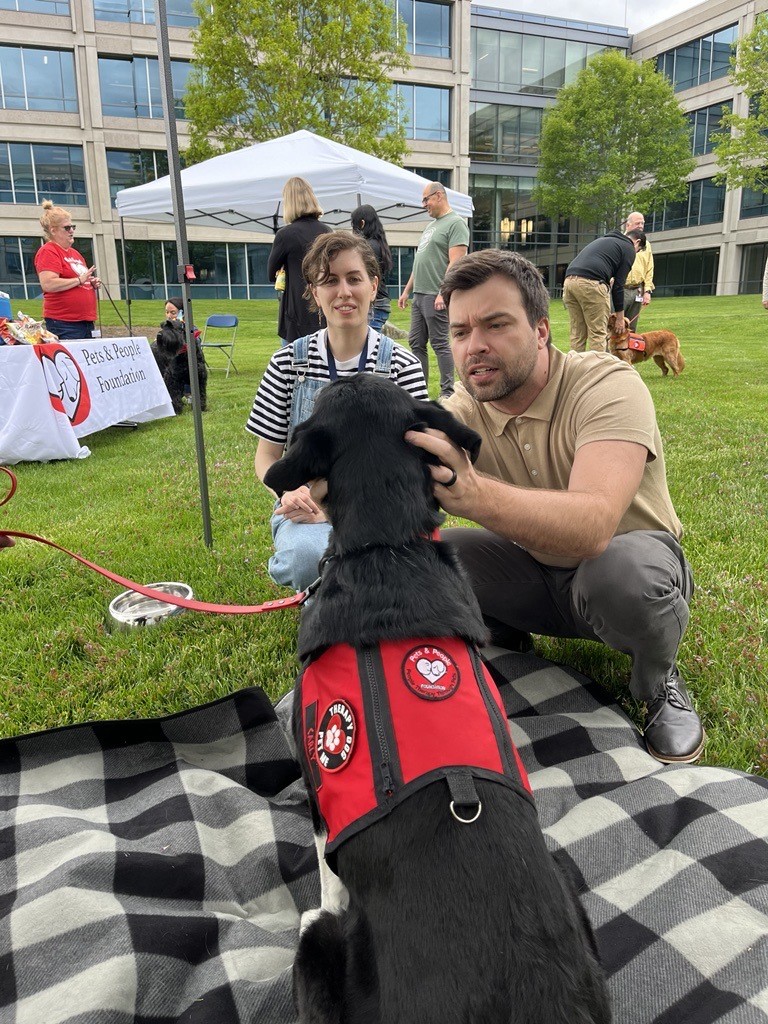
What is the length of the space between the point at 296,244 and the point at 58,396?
2.91 m

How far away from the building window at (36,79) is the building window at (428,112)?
51.3 feet

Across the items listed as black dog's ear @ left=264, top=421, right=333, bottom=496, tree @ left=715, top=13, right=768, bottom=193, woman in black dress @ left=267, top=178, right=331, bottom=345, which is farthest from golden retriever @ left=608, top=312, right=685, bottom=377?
tree @ left=715, top=13, right=768, bottom=193

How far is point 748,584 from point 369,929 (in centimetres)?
304

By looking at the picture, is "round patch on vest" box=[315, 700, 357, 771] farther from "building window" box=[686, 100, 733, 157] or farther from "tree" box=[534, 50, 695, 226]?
"building window" box=[686, 100, 733, 157]

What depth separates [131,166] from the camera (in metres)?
30.7

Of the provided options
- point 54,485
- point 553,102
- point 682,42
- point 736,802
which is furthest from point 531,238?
point 736,802

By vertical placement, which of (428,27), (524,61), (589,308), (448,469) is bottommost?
(448,469)

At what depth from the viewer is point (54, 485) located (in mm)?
5988

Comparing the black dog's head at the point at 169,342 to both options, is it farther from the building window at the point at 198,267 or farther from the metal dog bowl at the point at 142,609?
the building window at the point at 198,267

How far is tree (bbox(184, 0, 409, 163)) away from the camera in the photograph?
64.8ft

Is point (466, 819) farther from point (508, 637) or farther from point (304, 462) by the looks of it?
point (508, 637)

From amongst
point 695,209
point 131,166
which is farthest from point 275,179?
point 695,209

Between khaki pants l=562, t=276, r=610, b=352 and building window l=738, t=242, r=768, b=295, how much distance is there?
33.9 metres

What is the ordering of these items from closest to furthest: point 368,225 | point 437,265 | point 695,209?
point 368,225 < point 437,265 < point 695,209
